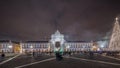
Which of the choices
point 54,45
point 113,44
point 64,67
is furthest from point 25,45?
point 64,67

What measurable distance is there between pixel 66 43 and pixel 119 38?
4199 inches

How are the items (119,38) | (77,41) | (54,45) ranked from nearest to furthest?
(119,38), (54,45), (77,41)

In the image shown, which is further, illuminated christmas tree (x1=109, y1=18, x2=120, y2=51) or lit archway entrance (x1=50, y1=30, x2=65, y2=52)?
lit archway entrance (x1=50, y1=30, x2=65, y2=52)

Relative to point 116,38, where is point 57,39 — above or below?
above

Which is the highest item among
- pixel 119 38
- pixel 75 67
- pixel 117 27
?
pixel 117 27

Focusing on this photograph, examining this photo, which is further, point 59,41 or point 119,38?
point 59,41

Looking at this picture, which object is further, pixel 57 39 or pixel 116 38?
pixel 57 39

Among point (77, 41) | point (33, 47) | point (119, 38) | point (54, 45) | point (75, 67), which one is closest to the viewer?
point (75, 67)

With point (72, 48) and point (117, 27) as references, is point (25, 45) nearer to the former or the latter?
point (72, 48)

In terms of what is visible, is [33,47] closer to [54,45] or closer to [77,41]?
[54,45]

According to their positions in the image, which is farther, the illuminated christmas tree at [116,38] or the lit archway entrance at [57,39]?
the lit archway entrance at [57,39]

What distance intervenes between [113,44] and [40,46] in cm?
10732

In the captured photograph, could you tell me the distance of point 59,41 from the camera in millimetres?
148750

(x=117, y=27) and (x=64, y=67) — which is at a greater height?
(x=117, y=27)
